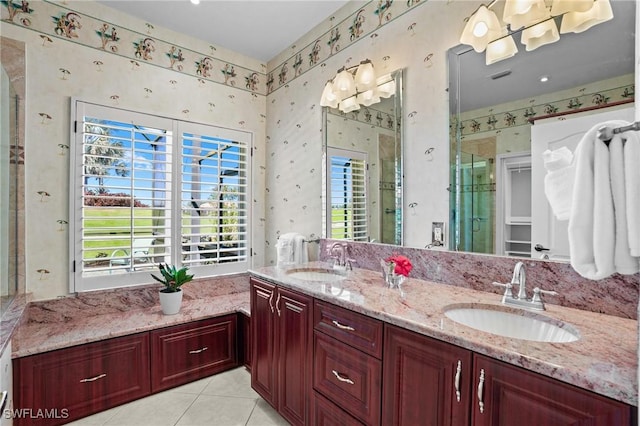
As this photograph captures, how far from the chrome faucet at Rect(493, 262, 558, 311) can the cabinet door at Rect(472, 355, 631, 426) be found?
0.48 meters

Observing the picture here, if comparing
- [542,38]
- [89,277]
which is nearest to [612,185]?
[542,38]

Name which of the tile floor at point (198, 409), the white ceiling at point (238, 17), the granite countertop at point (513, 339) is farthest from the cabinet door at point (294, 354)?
the white ceiling at point (238, 17)

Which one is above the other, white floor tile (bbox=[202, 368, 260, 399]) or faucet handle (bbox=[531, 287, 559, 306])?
faucet handle (bbox=[531, 287, 559, 306])

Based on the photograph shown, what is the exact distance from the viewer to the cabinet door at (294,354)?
1.62 meters

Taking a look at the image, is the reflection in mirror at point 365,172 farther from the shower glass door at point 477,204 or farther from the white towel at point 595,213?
the white towel at point 595,213

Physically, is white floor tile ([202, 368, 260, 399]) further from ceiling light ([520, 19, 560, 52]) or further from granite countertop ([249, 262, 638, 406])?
ceiling light ([520, 19, 560, 52])

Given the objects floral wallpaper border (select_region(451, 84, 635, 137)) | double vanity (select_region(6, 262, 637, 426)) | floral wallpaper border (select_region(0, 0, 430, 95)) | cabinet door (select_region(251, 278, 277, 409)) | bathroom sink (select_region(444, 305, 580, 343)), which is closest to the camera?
double vanity (select_region(6, 262, 637, 426))

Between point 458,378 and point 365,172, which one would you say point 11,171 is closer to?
point 365,172

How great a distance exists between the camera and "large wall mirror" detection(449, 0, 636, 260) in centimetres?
122

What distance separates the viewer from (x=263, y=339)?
1.98m

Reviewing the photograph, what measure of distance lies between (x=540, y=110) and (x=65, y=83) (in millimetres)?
3082

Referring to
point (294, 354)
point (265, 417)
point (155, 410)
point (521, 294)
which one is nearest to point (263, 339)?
point (294, 354)

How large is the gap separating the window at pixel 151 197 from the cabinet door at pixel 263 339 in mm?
1036

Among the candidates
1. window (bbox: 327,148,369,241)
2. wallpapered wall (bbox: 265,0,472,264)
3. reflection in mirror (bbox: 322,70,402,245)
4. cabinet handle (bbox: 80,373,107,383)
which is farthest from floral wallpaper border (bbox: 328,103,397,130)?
cabinet handle (bbox: 80,373,107,383)
